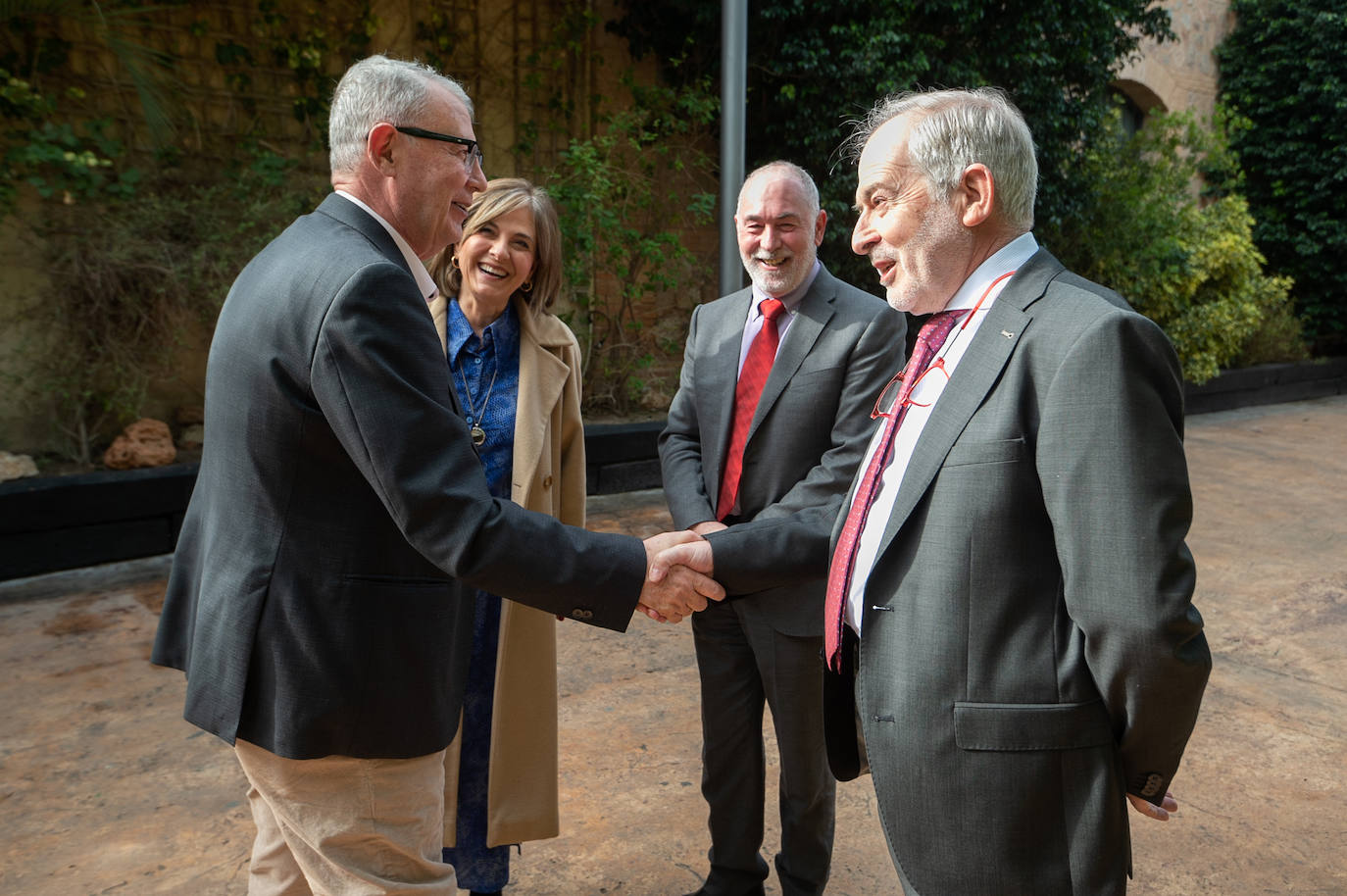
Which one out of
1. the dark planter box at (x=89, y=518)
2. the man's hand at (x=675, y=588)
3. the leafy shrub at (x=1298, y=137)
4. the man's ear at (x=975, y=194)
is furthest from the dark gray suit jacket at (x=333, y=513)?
the leafy shrub at (x=1298, y=137)

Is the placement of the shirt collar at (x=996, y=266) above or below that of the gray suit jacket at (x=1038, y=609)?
above

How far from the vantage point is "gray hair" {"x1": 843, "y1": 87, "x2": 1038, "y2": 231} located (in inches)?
61.1

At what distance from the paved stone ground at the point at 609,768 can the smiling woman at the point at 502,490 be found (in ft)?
1.06

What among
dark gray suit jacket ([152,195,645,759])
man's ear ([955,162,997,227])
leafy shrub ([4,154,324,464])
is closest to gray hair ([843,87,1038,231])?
man's ear ([955,162,997,227])

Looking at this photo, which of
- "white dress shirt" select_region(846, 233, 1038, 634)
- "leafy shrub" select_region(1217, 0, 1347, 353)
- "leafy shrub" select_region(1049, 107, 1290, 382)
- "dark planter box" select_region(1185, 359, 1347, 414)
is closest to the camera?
"white dress shirt" select_region(846, 233, 1038, 634)

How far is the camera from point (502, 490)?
8.11 ft

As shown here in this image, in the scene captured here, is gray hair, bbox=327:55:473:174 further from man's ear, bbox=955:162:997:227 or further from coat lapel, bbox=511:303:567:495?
man's ear, bbox=955:162:997:227

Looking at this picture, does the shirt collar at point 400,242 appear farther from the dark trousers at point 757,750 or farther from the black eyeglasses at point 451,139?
the dark trousers at point 757,750

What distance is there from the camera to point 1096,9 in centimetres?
902

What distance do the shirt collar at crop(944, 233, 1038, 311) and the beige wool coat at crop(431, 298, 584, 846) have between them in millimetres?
1180

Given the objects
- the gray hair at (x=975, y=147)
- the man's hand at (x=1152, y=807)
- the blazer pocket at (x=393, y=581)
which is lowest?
the man's hand at (x=1152, y=807)

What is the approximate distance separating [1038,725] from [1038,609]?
164 mm

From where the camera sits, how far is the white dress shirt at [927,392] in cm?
159

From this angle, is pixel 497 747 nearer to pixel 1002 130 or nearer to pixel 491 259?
pixel 491 259
